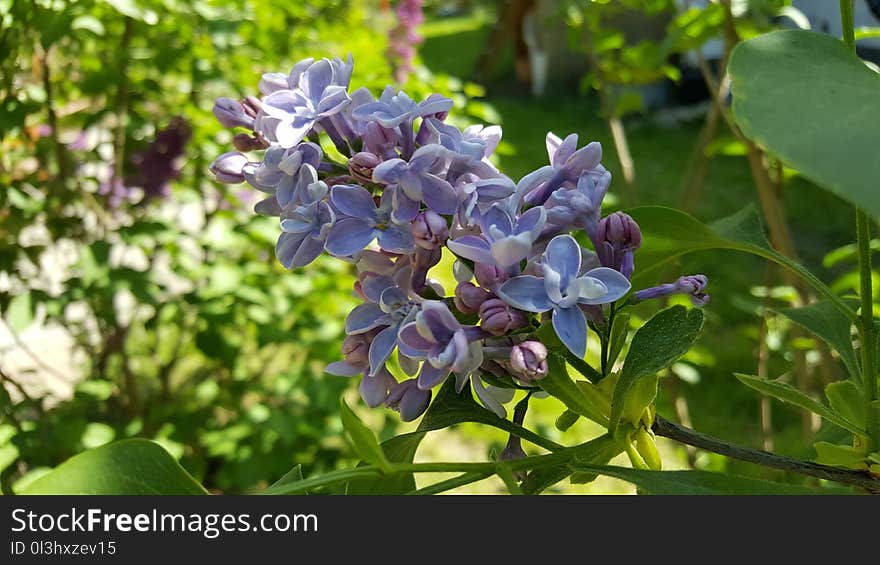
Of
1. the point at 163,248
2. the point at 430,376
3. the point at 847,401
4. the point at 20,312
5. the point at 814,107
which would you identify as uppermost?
the point at 814,107

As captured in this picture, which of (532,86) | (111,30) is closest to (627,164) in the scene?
(111,30)

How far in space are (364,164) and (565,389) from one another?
15 centimetres

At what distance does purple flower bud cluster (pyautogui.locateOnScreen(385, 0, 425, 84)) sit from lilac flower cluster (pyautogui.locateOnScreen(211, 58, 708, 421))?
1.60 metres

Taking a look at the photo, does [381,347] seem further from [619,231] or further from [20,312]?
[20,312]

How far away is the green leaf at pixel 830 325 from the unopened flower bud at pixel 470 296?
0.24 meters

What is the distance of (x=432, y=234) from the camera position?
1.33 ft

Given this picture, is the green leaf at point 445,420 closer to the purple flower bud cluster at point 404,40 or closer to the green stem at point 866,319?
the green stem at point 866,319

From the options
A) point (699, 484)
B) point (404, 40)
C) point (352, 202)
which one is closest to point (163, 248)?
point (404, 40)

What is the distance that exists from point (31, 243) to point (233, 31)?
0.57 meters

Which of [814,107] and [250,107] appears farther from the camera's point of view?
[250,107]

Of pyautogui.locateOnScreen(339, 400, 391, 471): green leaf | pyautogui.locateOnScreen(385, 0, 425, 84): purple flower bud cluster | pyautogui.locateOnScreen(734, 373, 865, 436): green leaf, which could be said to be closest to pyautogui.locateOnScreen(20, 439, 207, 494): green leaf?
pyautogui.locateOnScreen(339, 400, 391, 471): green leaf

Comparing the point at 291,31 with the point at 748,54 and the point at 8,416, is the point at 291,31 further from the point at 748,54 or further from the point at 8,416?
the point at 748,54

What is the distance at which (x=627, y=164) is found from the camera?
1435 mm

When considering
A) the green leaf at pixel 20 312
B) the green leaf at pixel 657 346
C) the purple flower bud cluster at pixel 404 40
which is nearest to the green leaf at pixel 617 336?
the green leaf at pixel 657 346
